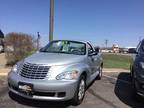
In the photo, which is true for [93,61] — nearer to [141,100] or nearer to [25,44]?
[141,100]

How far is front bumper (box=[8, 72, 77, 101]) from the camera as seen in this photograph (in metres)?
6.23

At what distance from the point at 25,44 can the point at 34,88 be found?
11.1 meters

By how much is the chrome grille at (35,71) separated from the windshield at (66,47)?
1.63 m

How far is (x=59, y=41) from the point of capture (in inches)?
340

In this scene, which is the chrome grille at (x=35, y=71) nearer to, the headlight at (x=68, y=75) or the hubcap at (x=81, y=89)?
the headlight at (x=68, y=75)

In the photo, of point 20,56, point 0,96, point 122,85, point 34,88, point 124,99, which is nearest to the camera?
point 34,88

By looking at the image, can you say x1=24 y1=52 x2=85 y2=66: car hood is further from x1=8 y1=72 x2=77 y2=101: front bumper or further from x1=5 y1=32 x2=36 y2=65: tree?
x1=5 y1=32 x2=36 y2=65: tree

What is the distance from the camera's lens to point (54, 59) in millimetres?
6926

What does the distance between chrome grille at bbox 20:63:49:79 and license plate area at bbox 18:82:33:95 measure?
0.78 ft

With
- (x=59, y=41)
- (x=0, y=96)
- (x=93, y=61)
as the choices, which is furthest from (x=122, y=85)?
(x=0, y=96)

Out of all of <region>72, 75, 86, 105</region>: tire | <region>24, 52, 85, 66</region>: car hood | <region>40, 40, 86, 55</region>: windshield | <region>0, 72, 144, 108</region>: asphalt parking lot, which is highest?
<region>40, 40, 86, 55</region>: windshield

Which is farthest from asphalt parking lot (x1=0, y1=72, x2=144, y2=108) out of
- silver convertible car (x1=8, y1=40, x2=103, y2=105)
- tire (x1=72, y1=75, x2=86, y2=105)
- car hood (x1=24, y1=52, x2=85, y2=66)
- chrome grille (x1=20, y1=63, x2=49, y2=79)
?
car hood (x1=24, y1=52, x2=85, y2=66)

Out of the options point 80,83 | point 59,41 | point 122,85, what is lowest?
point 122,85

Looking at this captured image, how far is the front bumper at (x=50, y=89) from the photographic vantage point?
623 centimetres
